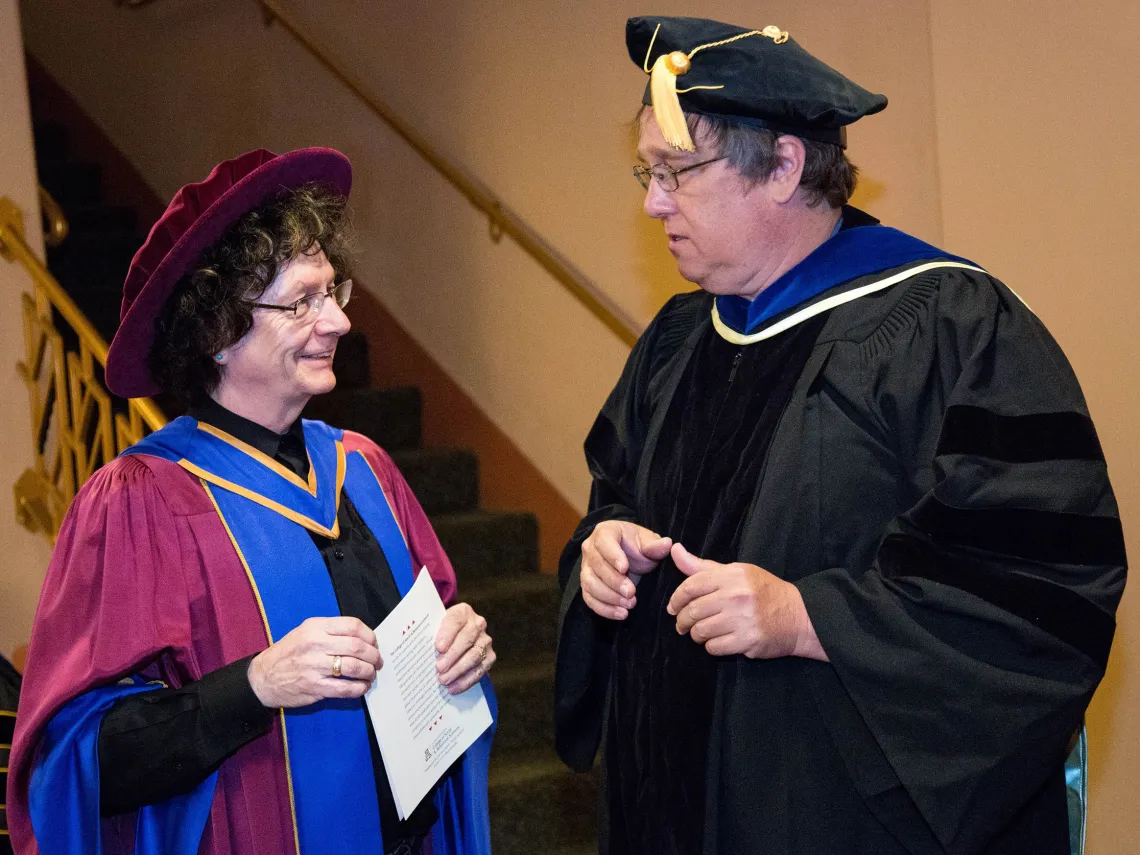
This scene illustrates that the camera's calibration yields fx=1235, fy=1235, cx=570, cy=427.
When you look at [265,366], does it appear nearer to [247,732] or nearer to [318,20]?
[247,732]

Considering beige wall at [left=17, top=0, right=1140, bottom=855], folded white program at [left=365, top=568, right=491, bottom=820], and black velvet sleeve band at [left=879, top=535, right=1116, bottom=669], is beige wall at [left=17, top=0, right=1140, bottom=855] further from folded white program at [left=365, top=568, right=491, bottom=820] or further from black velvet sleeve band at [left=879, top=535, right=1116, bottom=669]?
folded white program at [left=365, top=568, right=491, bottom=820]

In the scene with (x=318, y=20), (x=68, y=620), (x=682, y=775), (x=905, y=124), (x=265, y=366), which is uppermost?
(x=318, y=20)

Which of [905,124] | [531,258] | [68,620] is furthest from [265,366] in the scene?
[531,258]

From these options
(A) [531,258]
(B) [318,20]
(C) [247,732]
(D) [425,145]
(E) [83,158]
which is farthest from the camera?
(E) [83,158]

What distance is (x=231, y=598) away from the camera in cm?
178

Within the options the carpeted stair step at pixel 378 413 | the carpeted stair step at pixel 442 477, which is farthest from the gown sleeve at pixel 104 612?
the carpeted stair step at pixel 378 413

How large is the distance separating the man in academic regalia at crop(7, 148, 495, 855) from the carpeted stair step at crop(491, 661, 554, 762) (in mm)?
1838

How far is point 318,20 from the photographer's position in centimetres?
521

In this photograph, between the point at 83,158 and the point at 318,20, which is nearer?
the point at 318,20

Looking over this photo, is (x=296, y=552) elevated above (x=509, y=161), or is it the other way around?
(x=509, y=161)

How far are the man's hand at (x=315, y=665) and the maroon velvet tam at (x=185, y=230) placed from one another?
543 millimetres

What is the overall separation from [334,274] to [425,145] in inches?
107

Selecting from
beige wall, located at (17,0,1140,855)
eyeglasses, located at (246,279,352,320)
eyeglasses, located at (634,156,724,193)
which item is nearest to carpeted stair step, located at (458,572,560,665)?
beige wall, located at (17,0,1140,855)

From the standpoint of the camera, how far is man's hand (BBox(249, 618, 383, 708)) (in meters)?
1.63
